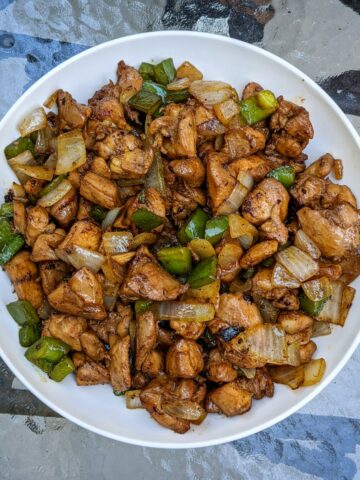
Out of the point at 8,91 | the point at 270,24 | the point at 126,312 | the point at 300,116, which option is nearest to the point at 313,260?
the point at 300,116

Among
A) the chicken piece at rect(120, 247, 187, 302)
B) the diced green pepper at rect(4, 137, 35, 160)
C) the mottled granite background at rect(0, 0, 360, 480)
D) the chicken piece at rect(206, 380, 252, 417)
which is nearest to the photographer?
the chicken piece at rect(120, 247, 187, 302)

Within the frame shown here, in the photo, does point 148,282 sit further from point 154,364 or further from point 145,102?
point 145,102

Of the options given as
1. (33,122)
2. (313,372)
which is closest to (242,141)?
(33,122)

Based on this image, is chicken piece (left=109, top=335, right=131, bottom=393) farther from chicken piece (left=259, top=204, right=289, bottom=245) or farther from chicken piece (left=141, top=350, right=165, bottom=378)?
chicken piece (left=259, top=204, right=289, bottom=245)

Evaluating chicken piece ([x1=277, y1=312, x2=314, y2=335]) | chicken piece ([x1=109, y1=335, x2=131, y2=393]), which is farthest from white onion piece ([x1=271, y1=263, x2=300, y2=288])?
chicken piece ([x1=109, y1=335, x2=131, y2=393])

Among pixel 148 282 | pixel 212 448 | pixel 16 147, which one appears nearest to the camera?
pixel 148 282

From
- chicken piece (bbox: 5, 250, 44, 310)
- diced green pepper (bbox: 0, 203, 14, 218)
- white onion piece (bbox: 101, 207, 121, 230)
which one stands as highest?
white onion piece (bbox: 101, 207, 121, 230)

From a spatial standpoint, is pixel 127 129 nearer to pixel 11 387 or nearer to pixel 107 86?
pixel 107 86
